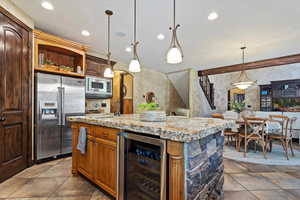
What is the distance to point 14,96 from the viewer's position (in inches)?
92.0

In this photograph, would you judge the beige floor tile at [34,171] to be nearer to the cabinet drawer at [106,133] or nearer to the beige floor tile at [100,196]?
the beige floor tile at [100,196]

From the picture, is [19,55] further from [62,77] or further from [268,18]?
[268,18]

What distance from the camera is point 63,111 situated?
303 centimetres

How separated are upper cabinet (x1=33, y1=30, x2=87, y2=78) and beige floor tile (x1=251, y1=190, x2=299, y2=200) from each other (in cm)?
390

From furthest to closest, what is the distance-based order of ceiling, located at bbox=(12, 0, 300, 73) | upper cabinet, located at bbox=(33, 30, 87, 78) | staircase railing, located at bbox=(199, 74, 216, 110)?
staircase railing, located at bbox=(199, 74, 216, 110)
upper cabinet, located at bbox=(33, 30, 87, 78)
ceiling, located at bbox=(12, 0, 300, 73)

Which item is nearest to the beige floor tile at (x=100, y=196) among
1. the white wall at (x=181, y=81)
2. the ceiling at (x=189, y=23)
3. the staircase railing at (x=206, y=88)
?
the ceiling at (x=189, y=23)

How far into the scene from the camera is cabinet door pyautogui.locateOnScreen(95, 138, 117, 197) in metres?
1.64

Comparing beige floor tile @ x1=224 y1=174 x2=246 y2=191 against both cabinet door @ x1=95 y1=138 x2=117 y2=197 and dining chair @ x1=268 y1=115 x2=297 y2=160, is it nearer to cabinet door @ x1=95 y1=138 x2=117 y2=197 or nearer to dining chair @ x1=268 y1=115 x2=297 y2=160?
cabinet door @ x1=95 y1=138 x2=117 y2=197

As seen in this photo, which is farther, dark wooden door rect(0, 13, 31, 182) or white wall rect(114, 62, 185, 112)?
white wall rect(114, 62, 185, 112)

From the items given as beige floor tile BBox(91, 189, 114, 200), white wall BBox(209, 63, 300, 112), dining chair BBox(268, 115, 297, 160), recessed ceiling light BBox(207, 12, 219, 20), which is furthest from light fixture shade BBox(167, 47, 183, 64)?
white wall BBox(209, 63, 300, 112)

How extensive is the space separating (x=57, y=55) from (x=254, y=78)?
930 cm

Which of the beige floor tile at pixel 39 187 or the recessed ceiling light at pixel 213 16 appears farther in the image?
the recessed ceiling light at pixel 213 16

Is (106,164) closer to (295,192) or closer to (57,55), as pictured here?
(295,192)

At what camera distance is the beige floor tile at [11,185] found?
1.87m
